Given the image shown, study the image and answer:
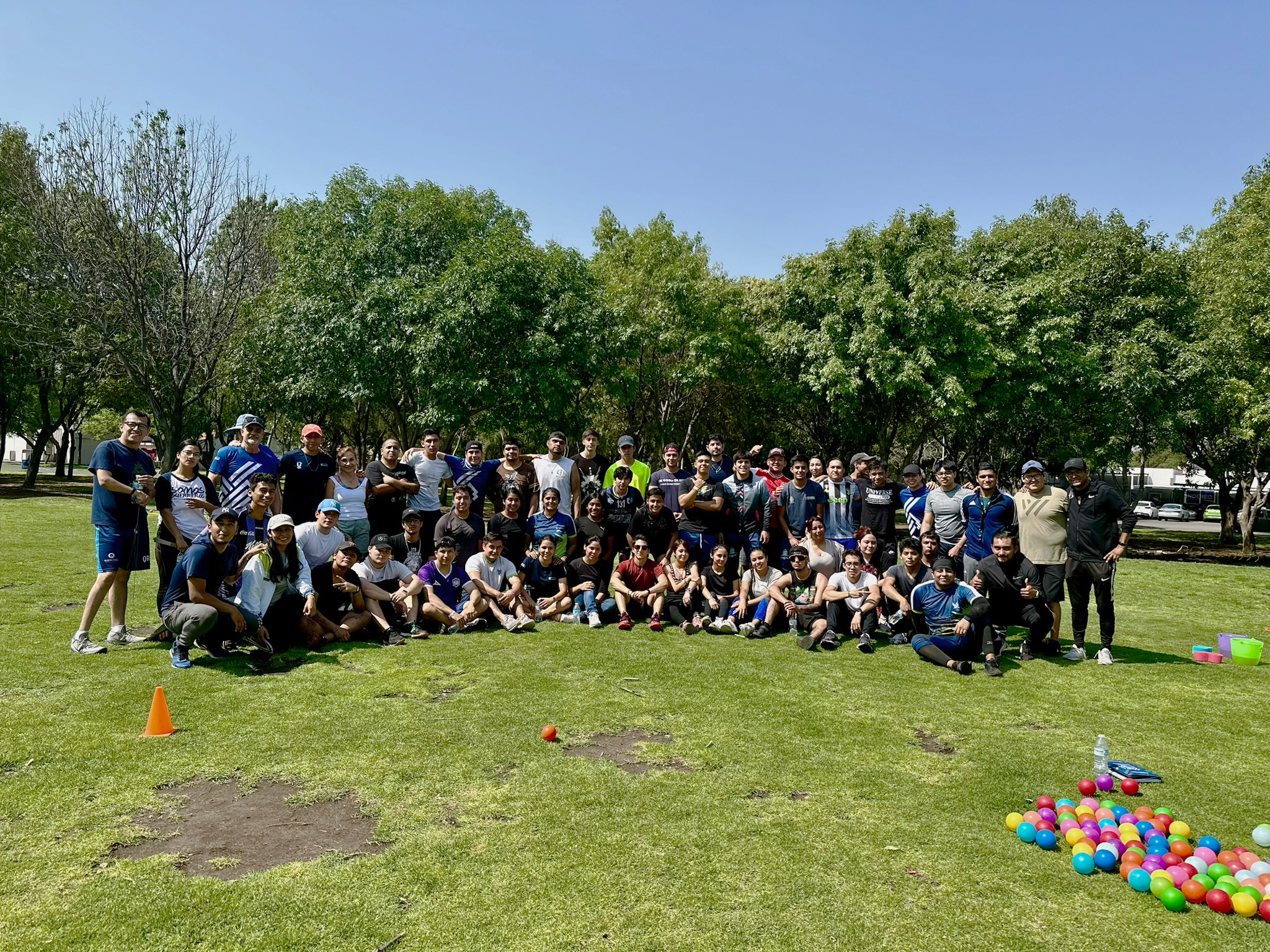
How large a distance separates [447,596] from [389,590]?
60 cm

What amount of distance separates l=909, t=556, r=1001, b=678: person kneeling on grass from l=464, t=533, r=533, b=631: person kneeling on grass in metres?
4.05

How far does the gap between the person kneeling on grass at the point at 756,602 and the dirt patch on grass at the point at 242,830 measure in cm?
530

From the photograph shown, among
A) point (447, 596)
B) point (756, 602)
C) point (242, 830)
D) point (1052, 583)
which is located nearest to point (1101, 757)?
point (1052, 583)

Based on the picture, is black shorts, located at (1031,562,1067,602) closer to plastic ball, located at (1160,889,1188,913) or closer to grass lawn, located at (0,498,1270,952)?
grass lawn, located at (0,498,1270,952)

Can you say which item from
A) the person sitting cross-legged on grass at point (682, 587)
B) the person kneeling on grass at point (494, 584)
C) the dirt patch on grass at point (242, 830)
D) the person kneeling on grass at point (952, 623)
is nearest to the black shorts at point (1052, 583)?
the person kneeling on grass at point (952, 623)

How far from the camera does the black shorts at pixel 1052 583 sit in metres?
8.03

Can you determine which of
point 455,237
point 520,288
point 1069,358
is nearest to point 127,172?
Answer: point 455,237

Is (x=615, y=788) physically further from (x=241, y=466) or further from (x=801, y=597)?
(x=241, y=466)

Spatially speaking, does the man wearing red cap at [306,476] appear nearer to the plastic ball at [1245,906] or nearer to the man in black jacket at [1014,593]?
the man in black jacket at [1014,593]

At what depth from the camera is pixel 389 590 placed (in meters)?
8.69

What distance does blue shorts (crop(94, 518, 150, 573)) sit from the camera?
714 centimetres

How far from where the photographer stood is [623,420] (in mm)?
28641

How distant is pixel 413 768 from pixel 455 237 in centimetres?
2107

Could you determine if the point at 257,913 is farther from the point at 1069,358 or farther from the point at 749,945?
the point at 1069,358
